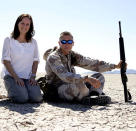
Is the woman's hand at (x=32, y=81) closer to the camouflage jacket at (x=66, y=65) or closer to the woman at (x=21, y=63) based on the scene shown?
the woman at (x=21, y=63)

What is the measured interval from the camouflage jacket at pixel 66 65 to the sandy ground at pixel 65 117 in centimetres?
62

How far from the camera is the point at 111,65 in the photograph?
726 cm

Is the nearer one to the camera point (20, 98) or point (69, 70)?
point (20, 98)

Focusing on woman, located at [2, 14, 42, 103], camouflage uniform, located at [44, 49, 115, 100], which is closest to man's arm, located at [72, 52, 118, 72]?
camouflage uniform, located at [44, 49, 115, 100]

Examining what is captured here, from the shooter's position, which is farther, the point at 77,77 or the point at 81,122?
the point at 77,77

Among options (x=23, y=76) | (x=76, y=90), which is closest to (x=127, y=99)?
(x=76, y=90)

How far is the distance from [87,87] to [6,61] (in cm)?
200

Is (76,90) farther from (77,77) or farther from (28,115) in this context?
(28,115)

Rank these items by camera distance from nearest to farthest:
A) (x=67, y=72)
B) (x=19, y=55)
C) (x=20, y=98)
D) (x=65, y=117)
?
(x=65, y=117)
(x=67, y=72)
(x=20, y=98)
(x=19, y=55)

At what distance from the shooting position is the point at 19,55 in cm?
675

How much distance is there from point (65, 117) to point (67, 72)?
56.1 inches

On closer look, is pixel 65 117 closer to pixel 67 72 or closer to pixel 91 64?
pixel 67 72

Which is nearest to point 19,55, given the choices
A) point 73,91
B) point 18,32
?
point 18,32

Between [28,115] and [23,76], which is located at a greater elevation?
[23,76]
